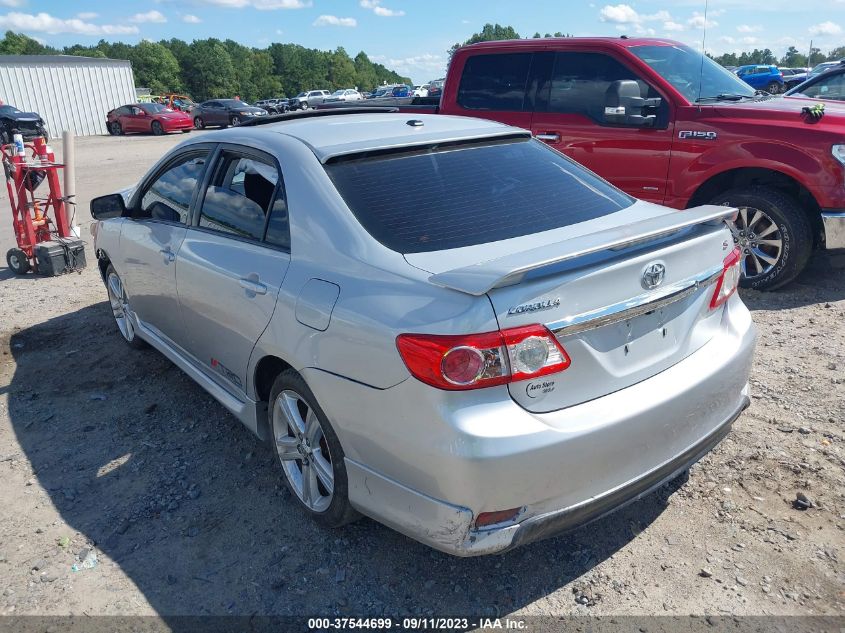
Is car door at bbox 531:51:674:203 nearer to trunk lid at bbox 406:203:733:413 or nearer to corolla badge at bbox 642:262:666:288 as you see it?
trunk lid at bbox 406:203:733:413

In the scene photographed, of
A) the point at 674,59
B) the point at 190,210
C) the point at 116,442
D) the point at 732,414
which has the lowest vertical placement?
the point at 116,442

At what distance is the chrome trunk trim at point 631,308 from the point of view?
90.9 inches

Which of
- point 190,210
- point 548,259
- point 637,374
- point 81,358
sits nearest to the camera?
point 548,259

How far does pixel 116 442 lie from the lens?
4016 mm

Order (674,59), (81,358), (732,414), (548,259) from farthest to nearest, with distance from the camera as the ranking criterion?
(674,59) < (81,358) < (732,414) < (548,259)

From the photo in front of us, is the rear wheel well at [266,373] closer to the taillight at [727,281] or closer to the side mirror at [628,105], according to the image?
the taillight at [727,281]

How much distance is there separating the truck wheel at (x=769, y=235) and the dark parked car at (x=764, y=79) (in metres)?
4.11

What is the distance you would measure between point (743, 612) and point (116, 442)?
3.35 m

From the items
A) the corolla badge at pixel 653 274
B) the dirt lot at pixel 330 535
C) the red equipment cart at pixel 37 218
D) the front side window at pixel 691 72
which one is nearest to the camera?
the corolla badge at pixel 653 274

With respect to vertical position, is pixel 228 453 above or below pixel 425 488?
below

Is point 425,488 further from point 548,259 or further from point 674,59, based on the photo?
point 674,59

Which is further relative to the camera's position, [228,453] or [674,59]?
[674,59]

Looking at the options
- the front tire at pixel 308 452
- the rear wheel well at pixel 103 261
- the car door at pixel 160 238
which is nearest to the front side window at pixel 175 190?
the car door at pixel 160 238

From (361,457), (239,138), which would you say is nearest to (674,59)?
(239,138)
